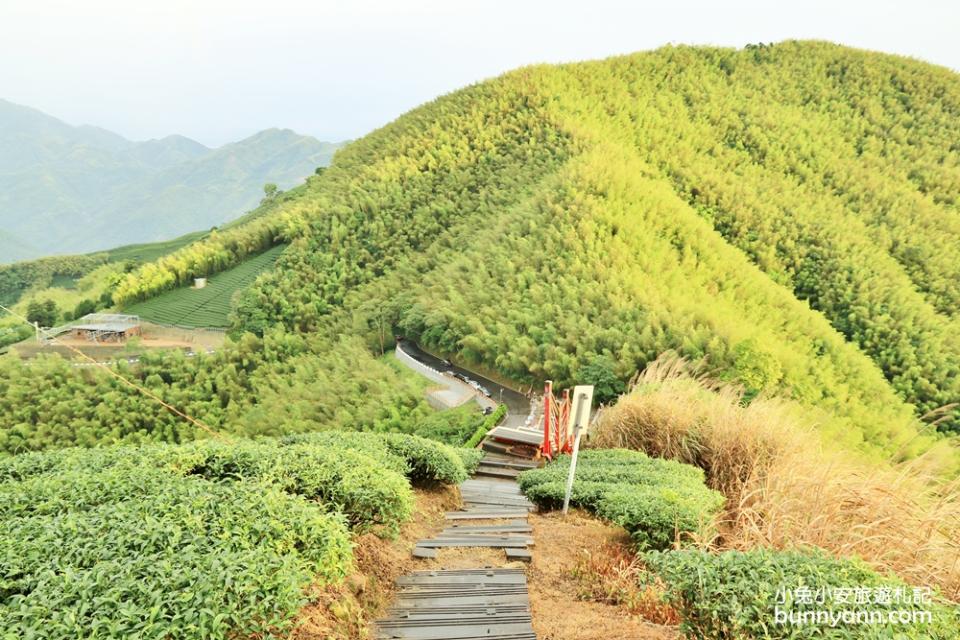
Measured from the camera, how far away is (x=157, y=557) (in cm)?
221

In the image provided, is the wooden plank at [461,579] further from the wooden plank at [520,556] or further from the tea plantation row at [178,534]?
the tea plantation row at [178,534]

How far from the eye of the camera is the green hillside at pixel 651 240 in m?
13.2

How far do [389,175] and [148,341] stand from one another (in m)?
14.3

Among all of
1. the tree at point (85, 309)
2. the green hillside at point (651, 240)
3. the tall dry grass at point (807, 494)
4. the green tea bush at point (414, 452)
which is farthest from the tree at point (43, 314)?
the tall dry grass at point (807, 494)

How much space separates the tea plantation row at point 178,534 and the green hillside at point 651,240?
19.8 ft

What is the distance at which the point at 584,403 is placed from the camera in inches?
185

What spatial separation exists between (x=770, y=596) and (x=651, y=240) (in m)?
15.4

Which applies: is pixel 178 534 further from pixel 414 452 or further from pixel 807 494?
pixel 807 494

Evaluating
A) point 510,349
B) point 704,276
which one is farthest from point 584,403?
point 704,276

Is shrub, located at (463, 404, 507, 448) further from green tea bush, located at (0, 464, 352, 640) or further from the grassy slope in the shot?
green tea bush, located at (0, 464, 352, 640)

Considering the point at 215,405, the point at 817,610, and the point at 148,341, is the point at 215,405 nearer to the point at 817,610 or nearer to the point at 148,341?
the point at 148,341

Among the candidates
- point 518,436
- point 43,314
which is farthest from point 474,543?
point 43,314

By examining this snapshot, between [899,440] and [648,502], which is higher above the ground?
[648,502]

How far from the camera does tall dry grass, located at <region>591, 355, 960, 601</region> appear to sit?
3062 mm
